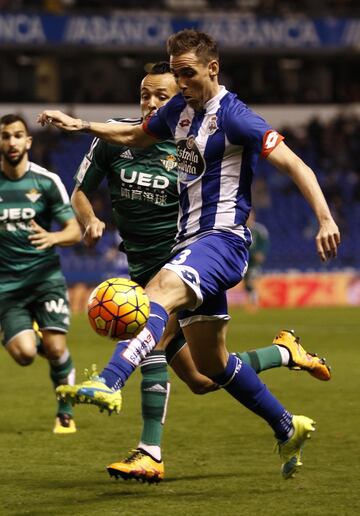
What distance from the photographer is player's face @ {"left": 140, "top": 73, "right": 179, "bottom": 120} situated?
735 centimetres

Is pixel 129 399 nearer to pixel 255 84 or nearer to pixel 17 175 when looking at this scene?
pixel 17 175

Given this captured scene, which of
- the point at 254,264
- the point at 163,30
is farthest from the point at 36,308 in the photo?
the point at 163,30

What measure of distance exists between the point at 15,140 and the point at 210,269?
3.65 metres

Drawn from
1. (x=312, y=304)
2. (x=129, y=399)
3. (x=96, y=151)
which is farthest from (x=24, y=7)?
(x=96, y=151)

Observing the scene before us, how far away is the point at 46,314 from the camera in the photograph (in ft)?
30.4

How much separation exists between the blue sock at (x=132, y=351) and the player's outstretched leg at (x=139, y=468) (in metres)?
1.09

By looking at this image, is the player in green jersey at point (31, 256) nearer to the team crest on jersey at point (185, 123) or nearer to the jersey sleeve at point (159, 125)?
the jersey sleeve at point (159, 125)

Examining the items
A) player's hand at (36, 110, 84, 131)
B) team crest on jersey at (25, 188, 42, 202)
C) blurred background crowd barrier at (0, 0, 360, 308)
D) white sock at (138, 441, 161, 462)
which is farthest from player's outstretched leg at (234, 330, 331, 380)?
blurred background crowd barrier at (0, 0, 360, 308)

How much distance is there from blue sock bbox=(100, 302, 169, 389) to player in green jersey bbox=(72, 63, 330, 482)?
4.81ft

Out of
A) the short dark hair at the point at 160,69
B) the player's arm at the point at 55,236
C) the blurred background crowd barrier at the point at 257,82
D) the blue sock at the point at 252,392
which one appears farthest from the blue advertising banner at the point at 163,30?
the blue sock at the point at 252,392

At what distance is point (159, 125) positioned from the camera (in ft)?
22.2

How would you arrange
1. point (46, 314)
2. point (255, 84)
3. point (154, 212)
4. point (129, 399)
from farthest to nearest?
point (255, 84)
point (129, 399)
point (46, 314)
point (154, 212)

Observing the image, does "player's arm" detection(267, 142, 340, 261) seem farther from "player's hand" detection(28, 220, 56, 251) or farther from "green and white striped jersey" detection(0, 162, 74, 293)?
"green and white striped jersey" detection(0, 162, 74, 293)

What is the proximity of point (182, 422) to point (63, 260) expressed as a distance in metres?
17.0
